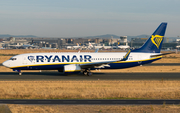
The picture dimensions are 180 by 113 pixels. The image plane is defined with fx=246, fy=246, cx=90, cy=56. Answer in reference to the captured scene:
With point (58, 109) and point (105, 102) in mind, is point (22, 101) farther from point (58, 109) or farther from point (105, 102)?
point (105, 102)

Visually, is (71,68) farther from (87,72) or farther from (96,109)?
(96,109)

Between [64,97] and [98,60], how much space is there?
75.7 ft

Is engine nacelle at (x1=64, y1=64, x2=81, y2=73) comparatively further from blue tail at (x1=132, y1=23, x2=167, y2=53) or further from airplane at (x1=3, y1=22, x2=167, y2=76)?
blue tail at (x1=132, y1=23, x2=167, y2=53)

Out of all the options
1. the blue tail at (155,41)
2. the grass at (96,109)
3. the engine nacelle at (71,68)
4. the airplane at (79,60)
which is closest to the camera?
the grass at (96,109)

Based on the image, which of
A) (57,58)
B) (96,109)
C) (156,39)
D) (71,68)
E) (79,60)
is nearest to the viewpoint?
(96,109)

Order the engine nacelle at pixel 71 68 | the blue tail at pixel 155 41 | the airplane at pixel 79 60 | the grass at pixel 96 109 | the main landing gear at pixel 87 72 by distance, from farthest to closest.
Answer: the blue tail at pixel 155 41, the main landing gear at pixel 87 72, the airplane at pixel 79 60, the engine nacelle at pixel 71 68, the grass at pixel 96 109

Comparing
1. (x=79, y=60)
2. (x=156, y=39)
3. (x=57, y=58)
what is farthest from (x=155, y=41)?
(x=57, y=58)

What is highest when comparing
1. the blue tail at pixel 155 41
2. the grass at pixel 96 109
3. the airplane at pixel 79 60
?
the blue tail at pixel 155 41

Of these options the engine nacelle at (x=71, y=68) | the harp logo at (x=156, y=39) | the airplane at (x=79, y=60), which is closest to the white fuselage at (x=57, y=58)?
the airplane at (x=79, y=60)

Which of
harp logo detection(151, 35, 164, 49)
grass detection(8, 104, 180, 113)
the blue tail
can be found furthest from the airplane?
grass detection(8, 104, 180, 113)

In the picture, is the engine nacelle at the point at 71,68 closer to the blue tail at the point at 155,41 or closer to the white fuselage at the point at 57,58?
the white fuselage at the point at 57,58

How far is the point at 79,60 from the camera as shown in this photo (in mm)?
45875

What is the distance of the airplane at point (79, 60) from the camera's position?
44.3 metres

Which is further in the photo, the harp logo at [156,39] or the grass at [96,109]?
the harp logo at [156,39]
